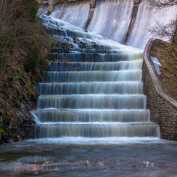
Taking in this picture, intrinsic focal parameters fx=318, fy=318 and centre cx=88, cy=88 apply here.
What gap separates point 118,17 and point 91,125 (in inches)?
883

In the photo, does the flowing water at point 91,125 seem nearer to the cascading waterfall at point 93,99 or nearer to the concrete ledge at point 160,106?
the cascading waterfall at point 93,99

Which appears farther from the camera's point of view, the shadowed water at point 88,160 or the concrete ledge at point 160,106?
the concrete ledge at point 160,106

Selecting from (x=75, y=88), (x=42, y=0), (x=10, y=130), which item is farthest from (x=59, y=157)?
(x=42, y=0)

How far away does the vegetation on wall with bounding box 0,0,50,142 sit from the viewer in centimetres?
1130

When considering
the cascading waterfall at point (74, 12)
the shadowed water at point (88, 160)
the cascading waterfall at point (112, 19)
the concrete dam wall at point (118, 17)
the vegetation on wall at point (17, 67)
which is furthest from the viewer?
the cascading waterfall at point (74, 12)

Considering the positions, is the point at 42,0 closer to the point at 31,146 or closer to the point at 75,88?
the point at 75,88

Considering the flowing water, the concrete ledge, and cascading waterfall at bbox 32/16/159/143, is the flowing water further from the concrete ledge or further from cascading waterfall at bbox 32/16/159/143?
the concrete ledge

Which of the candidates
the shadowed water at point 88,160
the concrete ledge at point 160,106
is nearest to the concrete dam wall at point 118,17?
the concrete ledge at point 160,106

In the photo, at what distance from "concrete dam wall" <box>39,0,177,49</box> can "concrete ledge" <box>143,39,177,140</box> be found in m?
13.8

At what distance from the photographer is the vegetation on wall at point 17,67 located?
37.1 ft

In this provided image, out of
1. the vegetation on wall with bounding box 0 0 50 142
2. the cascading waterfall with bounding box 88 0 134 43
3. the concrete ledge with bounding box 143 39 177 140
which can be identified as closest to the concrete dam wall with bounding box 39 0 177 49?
the cascading waterfall with bounding box 88 0 134 43

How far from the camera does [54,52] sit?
61.3 ft

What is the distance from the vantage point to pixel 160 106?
1256 cm

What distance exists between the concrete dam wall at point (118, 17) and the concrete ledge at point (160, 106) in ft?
45.3
